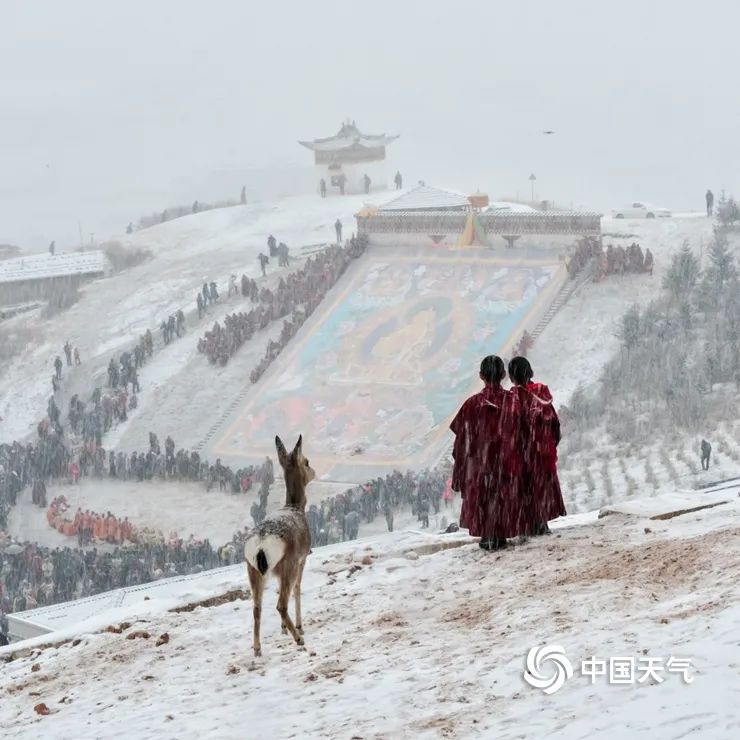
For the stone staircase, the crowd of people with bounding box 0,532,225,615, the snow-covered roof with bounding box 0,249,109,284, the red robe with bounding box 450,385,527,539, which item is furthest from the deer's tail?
the snow-covered roof with bounding box 0,249,109,284

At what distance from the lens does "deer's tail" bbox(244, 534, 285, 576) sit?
7.59 m

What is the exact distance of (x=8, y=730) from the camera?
7316 mm

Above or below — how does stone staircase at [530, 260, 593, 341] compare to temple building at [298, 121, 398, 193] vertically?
below

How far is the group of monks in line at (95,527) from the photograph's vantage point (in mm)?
22828

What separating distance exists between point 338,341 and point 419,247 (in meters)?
5.40

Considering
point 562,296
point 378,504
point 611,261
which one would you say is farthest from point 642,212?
point 378,504

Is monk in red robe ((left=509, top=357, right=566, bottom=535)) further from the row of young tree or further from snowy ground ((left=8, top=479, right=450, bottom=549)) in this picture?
the row of young tree

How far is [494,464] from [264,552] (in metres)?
2.55

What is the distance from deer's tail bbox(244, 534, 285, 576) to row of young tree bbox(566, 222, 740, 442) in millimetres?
16912

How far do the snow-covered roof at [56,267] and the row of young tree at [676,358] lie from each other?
721 inches

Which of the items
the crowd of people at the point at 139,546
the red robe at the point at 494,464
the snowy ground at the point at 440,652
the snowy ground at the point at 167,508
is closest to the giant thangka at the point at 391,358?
the snowy ground at the point at 167,508

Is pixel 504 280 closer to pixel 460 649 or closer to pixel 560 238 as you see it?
pixel 560 238

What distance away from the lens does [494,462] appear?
9.72 m

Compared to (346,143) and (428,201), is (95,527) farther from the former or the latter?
(346,143)
